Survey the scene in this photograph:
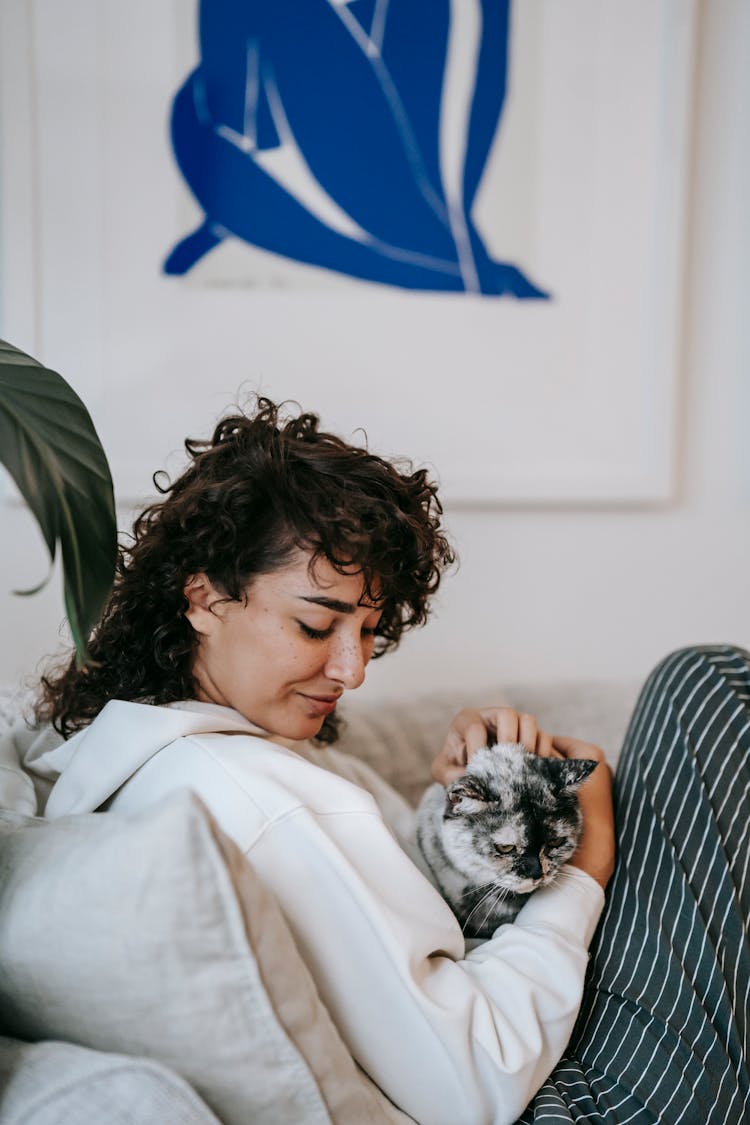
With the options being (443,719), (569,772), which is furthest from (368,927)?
(443,719)

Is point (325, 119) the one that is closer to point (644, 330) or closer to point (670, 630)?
point (644, 330)

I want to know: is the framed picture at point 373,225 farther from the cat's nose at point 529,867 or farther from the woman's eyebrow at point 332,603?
the cat's nose at point 529,867

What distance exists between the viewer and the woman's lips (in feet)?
4.18

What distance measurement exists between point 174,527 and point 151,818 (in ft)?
1.83

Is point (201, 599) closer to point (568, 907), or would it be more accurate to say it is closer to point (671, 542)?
point (568, 907)

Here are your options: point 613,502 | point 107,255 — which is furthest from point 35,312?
point 613,502

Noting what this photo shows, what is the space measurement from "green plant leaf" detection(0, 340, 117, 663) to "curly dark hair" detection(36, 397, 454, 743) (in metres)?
0.41

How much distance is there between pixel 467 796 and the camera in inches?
50.6

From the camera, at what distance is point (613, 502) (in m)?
2.30

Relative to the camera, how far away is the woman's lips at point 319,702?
128 cm

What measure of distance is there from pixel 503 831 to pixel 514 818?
Result: 0.9 inches

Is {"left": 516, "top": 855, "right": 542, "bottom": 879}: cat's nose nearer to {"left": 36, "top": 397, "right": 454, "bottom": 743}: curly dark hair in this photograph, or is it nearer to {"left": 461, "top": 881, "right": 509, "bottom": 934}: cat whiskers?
{"left": 461, "top": 881, "right": 509, "bottom": 934}: cat whiskers

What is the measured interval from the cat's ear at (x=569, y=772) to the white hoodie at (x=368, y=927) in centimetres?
20

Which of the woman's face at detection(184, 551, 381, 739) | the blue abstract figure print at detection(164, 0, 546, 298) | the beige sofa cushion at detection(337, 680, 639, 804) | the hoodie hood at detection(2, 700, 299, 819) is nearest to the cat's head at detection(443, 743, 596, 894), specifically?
the woman's face at detection(184, 551, 381, 739)
